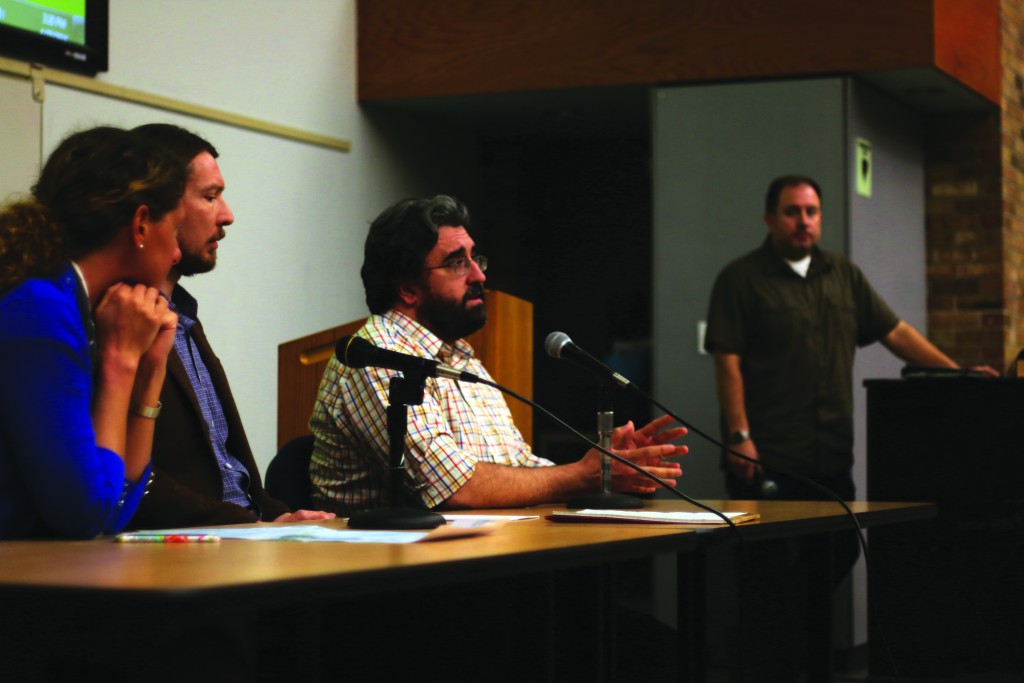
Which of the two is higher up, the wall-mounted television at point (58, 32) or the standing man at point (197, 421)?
the wall-mounted television at point (58, 32)

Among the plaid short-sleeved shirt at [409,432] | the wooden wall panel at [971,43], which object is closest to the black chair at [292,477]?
the plaid short-sleeved shirt at [409,432]

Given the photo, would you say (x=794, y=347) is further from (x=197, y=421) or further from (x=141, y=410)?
(x=141, y=410)

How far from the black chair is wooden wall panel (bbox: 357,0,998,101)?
3.13 meters

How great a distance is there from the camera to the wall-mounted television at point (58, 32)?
4.30m

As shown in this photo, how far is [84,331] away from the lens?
1.84 m

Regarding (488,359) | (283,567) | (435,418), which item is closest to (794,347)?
(488,359)

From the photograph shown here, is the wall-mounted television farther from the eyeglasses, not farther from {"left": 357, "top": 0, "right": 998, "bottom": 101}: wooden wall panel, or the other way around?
the eyeglasses

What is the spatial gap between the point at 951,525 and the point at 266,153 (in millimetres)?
3030

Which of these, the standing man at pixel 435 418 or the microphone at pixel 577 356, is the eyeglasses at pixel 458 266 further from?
the microphone at pixel 577 356

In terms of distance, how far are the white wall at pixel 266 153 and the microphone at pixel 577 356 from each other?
2.72 m

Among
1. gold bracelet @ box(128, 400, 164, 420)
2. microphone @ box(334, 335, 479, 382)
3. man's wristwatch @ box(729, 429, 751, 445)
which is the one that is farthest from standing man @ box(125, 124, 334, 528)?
man's wristwatch @ box(729, 429, 751, 445)

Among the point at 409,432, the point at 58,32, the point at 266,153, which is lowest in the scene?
the point at 409,432

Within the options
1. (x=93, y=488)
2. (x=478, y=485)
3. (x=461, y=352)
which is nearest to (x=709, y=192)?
(x=461, y=352)

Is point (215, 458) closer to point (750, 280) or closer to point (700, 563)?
point (700, 563)
